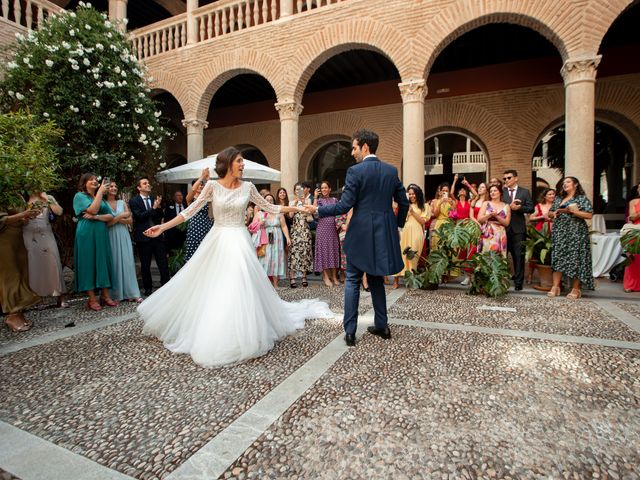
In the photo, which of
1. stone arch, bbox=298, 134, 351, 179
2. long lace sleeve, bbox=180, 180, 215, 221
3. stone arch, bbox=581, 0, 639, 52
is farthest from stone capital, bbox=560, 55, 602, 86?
long lace sleeve, bbox=180, 180, 215, 221

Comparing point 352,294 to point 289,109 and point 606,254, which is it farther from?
point 289,109

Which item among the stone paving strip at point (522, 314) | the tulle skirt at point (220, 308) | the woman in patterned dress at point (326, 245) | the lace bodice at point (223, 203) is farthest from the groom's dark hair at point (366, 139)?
the woman in patterned dress at point (326, 245)

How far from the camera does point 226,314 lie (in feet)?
10.5

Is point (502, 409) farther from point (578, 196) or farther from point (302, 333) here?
point (578, 196)

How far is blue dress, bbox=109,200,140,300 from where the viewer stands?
18.7 ft

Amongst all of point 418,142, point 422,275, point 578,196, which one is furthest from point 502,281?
point 418,142

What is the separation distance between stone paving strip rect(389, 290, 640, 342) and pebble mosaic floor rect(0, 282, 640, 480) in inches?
5.2

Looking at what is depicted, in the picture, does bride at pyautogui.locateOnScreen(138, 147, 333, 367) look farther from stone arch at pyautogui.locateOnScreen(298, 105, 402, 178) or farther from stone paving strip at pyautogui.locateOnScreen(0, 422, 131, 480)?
stone arch at pyautogui.locateOnScreen(298, 105, 402, 178)

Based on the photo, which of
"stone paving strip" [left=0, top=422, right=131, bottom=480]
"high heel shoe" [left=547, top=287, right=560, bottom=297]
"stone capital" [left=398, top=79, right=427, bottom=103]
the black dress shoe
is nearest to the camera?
"stone paving strip" [left=0, top=422, right=131, bottom=480]

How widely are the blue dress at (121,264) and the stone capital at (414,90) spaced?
666 cm

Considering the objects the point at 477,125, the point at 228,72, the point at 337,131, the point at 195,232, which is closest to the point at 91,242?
the point at 195,232

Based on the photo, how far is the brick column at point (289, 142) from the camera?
1004 cm

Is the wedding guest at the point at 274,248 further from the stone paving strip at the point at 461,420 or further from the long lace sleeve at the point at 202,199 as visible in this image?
the stone paving strip at the point at 461,420

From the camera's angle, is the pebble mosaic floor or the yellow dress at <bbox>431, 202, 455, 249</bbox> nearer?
the pebble mosaic floor
